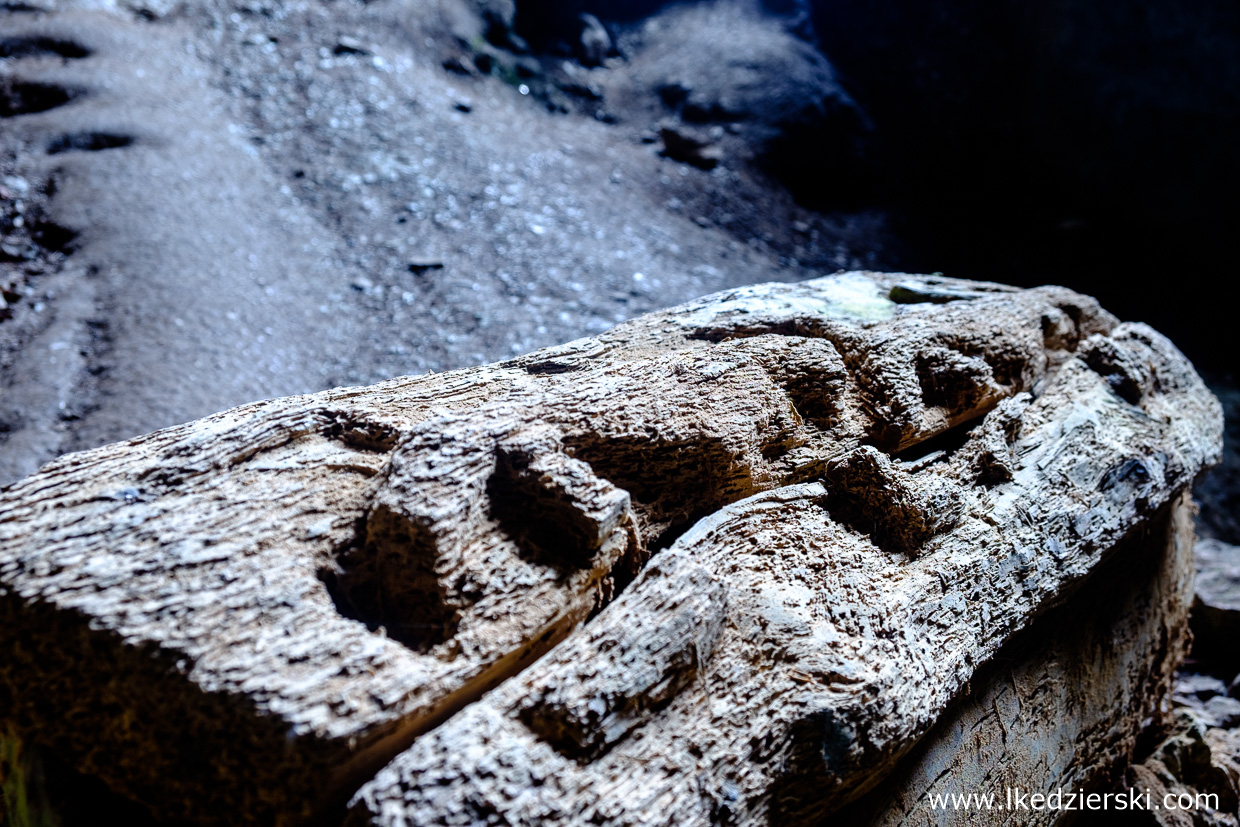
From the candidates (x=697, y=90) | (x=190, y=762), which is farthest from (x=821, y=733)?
(x=697, y=90)

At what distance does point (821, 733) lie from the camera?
4.59ft

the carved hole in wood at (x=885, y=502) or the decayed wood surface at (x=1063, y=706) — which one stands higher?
the carved hole in wood at (x=885, y=502)

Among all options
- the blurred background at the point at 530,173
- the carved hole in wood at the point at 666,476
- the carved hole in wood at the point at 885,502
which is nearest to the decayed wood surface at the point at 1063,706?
the carved hole in wood at the point at 885,502

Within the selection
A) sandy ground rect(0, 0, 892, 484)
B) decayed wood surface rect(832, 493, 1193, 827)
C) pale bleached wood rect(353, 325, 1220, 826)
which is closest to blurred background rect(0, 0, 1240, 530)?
sandy ground rect(0, 0, 892, 484)

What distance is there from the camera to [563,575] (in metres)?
1.42

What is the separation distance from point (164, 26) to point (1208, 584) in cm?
616

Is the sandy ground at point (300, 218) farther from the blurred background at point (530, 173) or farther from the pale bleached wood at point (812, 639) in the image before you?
the pale bleached wood at point (812, 639)

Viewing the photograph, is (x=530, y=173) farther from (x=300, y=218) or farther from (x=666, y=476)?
(x=666, y=476)

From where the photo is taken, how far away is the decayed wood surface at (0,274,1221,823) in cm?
116

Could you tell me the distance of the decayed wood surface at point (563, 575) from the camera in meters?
1.16

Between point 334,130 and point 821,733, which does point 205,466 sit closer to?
point 821,733

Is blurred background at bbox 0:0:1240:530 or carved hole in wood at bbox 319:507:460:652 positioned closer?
carved hole in wood at bbox 319:507:460:652

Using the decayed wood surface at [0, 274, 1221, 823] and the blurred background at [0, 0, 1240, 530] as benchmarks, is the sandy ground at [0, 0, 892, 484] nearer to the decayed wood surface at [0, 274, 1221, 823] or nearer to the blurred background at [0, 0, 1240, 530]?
the blurred background at [0, 0, 1240, 530]

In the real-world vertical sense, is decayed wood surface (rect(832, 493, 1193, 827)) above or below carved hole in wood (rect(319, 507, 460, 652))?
below
